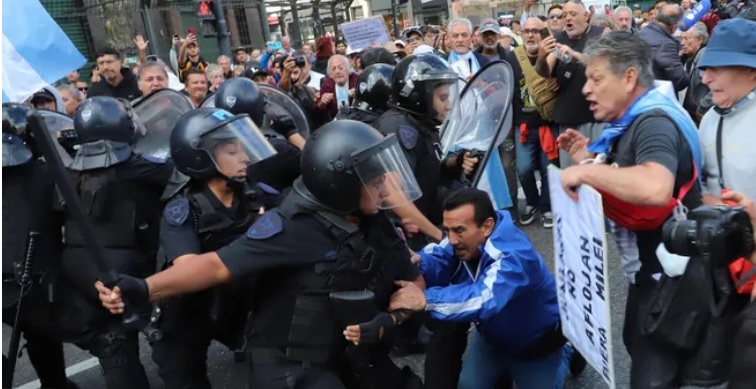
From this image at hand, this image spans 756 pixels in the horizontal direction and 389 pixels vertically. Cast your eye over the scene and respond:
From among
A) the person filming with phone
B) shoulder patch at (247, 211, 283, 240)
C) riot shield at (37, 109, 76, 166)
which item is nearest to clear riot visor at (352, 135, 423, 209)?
shoulder patch at (247, 211, 283, 240)

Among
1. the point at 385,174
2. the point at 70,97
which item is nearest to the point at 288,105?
the point at 70,97

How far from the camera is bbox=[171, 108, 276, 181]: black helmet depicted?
117 inches

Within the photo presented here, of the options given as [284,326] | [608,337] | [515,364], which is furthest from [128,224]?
[608,337]

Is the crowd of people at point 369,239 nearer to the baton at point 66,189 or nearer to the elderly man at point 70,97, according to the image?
the baton at point 66,189

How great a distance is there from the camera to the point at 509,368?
3.25 metres

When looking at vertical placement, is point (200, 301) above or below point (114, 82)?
below

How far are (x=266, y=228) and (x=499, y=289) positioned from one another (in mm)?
946

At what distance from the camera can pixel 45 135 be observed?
191 centimetres

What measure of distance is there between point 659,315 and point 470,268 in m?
0.93

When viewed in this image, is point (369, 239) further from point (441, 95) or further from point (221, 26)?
point (221, 26)

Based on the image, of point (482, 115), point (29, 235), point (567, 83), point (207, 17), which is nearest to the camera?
point (29, 235)

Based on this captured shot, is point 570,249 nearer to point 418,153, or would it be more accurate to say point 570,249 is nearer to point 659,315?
point 659,315

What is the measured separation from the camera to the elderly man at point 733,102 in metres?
2.36

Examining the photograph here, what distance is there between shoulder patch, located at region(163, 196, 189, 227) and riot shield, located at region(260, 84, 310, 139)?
1902mm
